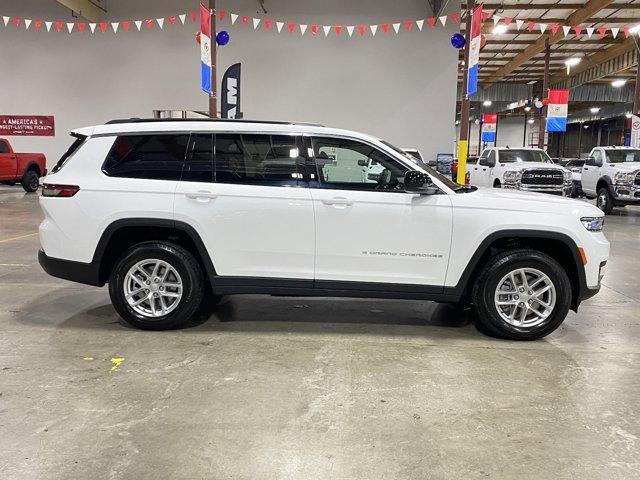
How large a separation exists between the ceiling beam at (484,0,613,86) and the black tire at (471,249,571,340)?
18.5 meters

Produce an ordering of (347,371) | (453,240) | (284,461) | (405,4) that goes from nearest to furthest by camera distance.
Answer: (284,461), (347,371), (453,240), (405,4)

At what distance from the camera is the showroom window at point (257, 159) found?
4.41m

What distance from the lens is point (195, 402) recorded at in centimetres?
328

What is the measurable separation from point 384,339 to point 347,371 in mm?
776

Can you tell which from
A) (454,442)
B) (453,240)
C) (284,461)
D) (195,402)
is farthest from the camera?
(453,240)

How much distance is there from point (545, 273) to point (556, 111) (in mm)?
23453

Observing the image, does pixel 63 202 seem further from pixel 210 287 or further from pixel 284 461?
pixel 284 461

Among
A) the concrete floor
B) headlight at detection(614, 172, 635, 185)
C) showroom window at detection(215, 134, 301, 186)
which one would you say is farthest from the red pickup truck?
headlight at detection(614, 172, 635, 185)

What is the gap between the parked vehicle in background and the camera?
44.4 ft

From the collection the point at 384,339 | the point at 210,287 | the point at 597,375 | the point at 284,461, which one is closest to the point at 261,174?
the point at 210,287

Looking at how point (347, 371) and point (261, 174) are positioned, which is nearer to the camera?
point (347, 371)

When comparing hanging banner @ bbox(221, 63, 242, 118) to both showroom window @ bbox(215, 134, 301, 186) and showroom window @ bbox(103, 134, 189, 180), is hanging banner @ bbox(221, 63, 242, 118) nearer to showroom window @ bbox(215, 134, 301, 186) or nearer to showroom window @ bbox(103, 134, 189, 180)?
showroom window @ bbox(103, 134, 189, 180)

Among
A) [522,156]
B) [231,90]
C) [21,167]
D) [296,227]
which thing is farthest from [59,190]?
[21,167]

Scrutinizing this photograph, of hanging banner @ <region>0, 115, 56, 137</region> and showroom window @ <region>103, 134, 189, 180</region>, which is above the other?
hanging banner @ <region>0, 115, 56, 137</region>
